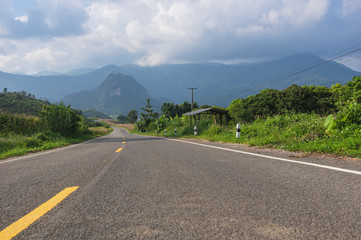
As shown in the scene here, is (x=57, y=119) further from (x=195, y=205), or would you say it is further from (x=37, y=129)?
(x=195, y=205)

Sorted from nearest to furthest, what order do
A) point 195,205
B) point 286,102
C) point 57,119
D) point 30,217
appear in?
1. point 30,217
2. point 195,205
3. point 57,119
4. point 286,102

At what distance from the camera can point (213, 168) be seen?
391cm

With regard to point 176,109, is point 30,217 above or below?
below

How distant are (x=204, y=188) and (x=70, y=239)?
1.61m

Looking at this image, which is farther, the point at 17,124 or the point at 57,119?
the point at 57,119

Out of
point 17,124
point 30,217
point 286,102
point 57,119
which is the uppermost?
point 286,102

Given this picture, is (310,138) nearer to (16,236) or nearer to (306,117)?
(306,117)

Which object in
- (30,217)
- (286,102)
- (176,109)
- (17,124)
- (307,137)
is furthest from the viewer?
(176,109)

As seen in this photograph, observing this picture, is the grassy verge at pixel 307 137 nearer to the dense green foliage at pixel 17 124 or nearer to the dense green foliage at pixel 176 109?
the dense green foliage at pixel 17 124

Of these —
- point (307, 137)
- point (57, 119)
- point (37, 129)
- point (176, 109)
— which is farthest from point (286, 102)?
point (37, 129)

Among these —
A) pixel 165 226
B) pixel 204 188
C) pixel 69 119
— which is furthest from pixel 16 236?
pixel 69 119

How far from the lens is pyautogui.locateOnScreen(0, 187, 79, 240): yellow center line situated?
5.20ft

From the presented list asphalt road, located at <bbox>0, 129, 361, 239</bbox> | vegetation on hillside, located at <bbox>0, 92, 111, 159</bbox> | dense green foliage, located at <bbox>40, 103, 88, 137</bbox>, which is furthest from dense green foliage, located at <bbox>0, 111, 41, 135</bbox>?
asphalt road, located at <bbox>0, 129, 361, 239</bbox>

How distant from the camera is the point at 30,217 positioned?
6.20 feet
